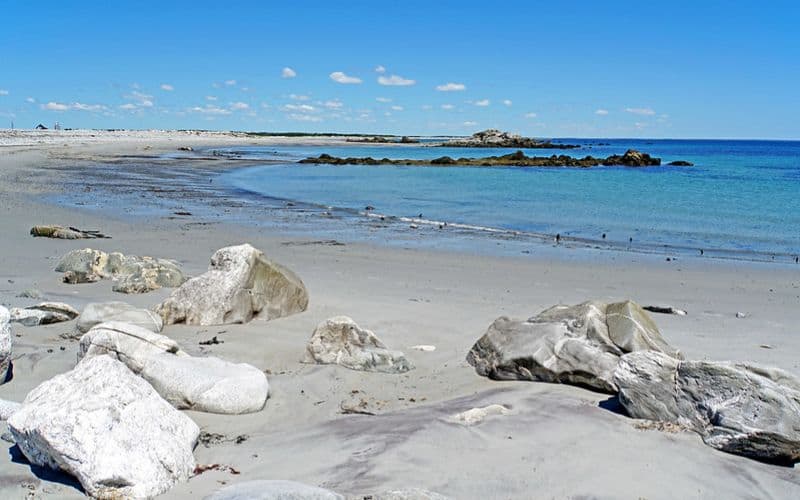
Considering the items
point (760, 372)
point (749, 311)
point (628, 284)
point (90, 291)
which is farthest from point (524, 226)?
point (760, 372)

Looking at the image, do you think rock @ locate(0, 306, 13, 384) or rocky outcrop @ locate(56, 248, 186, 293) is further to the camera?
rocky outcrop @ locate(56, 248, 186, 293)

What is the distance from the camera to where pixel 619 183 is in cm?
3981

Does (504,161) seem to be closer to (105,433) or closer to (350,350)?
(350,350)

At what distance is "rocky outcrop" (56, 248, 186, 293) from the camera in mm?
9258

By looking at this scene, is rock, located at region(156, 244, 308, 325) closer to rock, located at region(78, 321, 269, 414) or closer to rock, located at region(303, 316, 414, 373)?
rock, located at region(303, 316, 414, 373)

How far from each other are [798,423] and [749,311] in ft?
17.1

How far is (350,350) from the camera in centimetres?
662

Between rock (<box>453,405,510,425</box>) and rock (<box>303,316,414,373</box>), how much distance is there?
4.52 feet

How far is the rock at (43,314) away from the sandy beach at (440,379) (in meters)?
0.17

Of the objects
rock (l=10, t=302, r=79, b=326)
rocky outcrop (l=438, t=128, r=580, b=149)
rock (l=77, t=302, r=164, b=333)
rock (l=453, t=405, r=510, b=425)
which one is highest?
rocky outcrop (l=438, t=128, r=580, b=149)

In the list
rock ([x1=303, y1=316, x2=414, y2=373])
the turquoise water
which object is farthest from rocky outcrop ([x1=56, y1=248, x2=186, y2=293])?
the turquoise water

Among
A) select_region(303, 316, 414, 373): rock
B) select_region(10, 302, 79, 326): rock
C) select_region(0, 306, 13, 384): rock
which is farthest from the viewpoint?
select_region(10, 302, 79, 326): rock

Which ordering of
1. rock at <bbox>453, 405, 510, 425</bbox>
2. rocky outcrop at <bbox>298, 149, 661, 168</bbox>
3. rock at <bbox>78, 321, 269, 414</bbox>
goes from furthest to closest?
rocky outcrop at <bbox>298, 149, 661, 168</bbox> → rock at <bbox>78, 321, 269, 414</bbox> → rock at <bbox>453, 405, 510, 425</bbox>

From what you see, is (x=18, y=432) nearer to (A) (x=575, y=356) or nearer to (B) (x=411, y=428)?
(B) (x=411, y=428)
